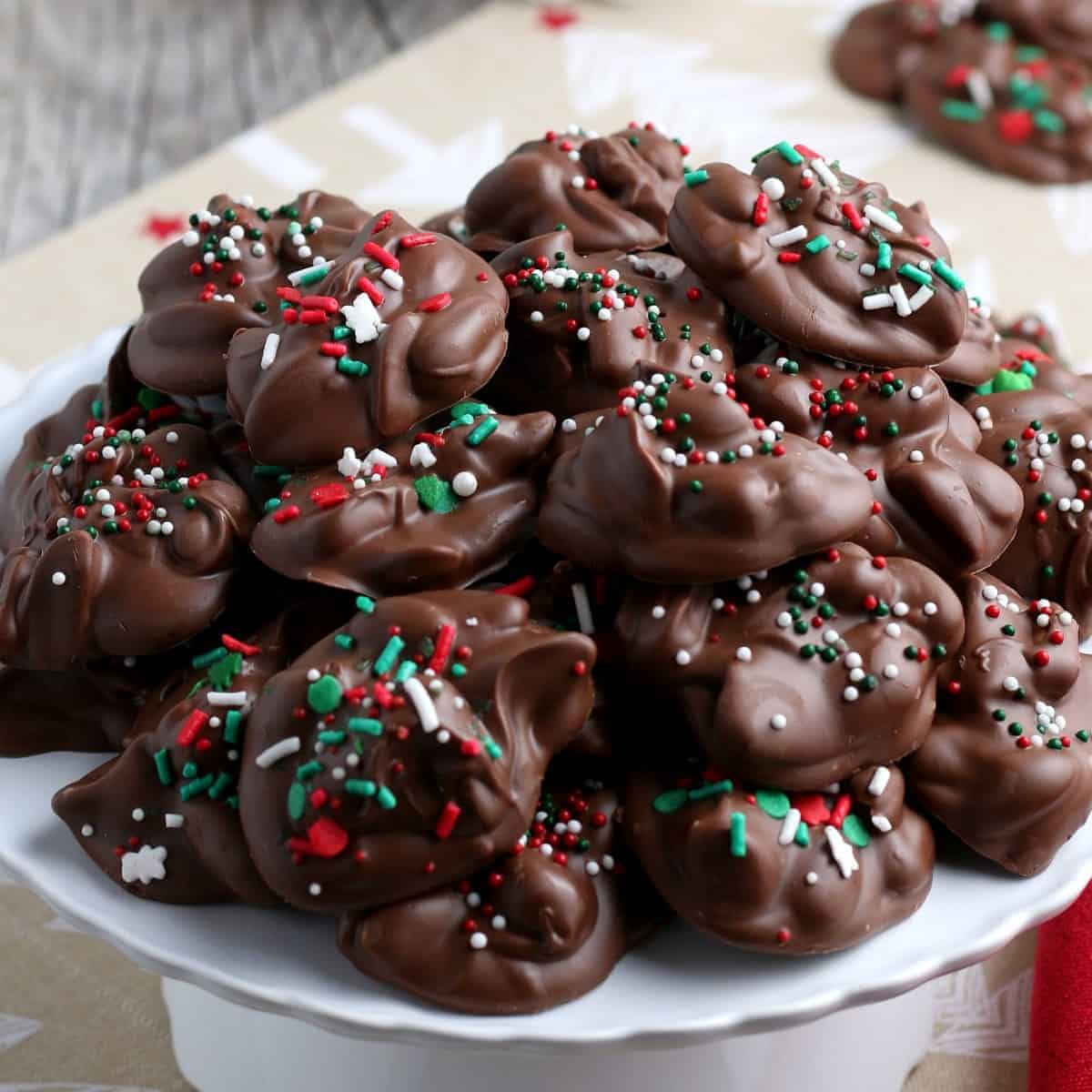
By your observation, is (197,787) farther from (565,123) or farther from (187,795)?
(565,123)

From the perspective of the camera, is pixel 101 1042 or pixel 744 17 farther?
pixel 744 17

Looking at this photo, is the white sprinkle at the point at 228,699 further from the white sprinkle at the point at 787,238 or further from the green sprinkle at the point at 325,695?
the white sprinkle at the point at 787,238

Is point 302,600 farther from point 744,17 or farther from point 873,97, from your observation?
point 744,17

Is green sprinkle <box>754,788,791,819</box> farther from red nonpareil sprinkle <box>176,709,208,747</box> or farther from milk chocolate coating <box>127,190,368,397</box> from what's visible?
milk chocolate coating <box>127,190,368,397</box>

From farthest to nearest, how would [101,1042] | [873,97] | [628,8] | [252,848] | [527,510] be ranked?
[628,8] < [873,97] < [101,1042] < [527,510] < [252,848]

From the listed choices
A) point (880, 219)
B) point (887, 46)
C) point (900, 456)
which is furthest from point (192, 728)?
point (887, 46)

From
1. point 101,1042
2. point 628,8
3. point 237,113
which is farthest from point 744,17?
point 101,1042
